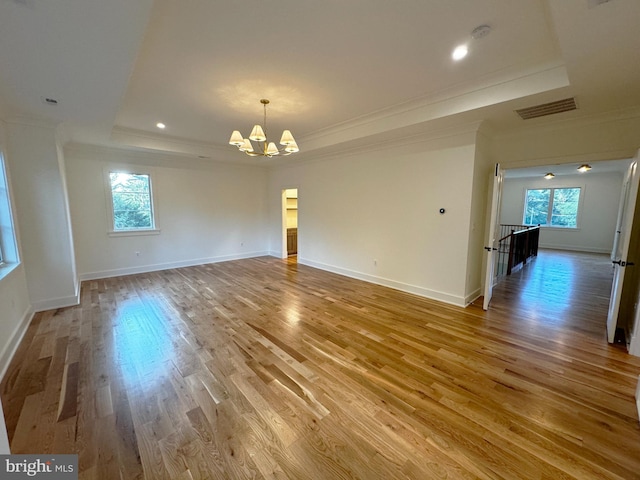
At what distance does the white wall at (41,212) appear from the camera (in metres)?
3.49

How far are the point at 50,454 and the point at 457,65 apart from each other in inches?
182

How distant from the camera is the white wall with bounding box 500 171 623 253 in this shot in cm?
822

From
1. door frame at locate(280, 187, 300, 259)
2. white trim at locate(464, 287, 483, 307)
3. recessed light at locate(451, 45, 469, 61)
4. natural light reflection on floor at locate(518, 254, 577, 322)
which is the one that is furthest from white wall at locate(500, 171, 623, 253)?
recessed light at locate(451, 45, 469, 61)

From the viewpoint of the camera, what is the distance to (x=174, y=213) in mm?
6391

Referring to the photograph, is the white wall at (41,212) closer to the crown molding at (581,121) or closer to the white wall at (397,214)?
the white wall at (397,214)

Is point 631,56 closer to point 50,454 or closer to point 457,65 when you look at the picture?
point 457,65

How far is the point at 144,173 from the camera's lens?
19.3 feet

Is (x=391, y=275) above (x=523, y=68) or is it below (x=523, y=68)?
below

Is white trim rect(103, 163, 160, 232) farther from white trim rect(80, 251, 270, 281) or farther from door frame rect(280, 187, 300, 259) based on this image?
door frame rect(280, 187, 300, 259)

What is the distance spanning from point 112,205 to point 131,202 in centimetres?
36

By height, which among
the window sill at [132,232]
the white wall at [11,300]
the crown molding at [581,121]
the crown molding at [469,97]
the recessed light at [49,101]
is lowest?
the white wall at [11,300]

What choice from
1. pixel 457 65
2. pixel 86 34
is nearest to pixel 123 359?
pixel 86 34

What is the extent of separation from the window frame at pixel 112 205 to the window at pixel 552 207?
12.4 meters

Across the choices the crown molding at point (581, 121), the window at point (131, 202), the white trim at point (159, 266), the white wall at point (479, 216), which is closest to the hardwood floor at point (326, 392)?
the white wall at point (479, 216)
